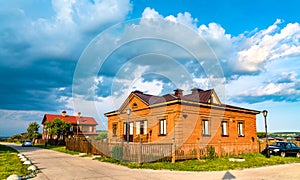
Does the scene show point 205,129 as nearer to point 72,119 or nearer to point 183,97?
point 183,97

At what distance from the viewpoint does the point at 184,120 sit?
2041 cm

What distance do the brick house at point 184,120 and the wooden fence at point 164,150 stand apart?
1464 millimetres

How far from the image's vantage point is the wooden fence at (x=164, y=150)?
582 inches

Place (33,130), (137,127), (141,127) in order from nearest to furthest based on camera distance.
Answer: (141,127), (137,127), (33,130)

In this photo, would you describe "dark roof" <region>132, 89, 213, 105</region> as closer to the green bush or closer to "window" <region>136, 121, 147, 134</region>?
"window" <region>136, 121, 147, 134</region>

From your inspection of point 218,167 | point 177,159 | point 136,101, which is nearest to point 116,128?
point 136,101

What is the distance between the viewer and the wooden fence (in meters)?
14.8

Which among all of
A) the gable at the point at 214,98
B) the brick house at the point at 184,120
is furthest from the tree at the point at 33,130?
the gable at the point at 214,98

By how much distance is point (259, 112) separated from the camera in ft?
91.2

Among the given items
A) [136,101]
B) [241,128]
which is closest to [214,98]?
[241,128]

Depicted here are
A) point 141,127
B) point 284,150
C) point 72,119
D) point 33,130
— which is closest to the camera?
point 284,150

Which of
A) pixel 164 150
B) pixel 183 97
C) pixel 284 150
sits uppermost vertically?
pixel 183 97

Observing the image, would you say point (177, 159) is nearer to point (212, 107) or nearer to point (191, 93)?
point (212, 107)

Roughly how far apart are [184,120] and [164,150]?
5.58 m
